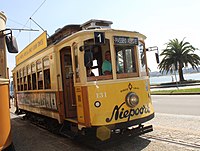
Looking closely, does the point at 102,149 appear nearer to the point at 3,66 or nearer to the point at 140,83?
the point at 140,83

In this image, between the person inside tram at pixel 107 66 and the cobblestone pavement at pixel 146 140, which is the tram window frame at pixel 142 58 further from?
the cobblestone pavement at pixel 146 140

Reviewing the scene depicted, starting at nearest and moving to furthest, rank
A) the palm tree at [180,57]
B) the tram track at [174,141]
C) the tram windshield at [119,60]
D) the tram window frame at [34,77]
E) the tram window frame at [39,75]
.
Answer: the tram track at [174,141] < the tram windshield at [119,60] < the tram window frame at [39,75] < the tram window frame at [34,77] < the palm tree at [180,57]

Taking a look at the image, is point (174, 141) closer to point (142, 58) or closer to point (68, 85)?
point (142, 58)

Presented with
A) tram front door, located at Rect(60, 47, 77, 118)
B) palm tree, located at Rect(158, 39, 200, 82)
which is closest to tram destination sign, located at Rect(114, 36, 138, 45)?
tram front door, located at Rect(60, 47, 77, 118)

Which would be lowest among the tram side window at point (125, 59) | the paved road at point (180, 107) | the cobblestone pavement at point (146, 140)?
the cobblestone pavement at point (146, 140)

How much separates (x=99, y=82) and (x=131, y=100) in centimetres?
92

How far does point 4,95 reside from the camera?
4965 mm

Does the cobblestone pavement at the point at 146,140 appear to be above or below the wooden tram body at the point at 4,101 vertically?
below

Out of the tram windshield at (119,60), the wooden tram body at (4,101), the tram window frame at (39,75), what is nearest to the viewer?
the wooden tram body at (4,101)

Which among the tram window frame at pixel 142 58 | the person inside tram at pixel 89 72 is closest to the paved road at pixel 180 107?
the tram window frame at pixel 142 58

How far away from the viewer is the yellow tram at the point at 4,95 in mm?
4773

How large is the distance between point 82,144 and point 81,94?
1535 millimetres

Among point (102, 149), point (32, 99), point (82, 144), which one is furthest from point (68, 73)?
→ point (32, 99)

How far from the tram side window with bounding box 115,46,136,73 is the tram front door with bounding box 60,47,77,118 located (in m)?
1.64
